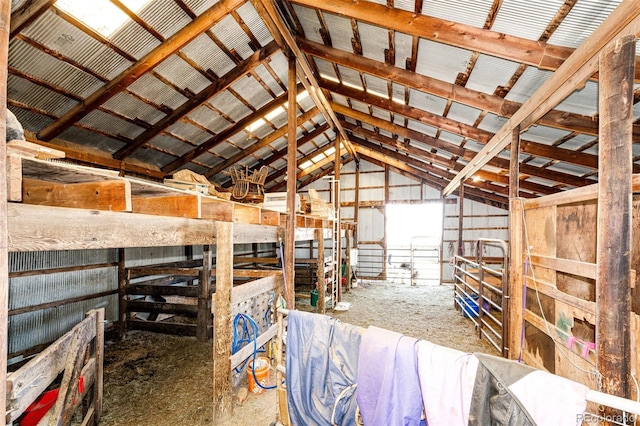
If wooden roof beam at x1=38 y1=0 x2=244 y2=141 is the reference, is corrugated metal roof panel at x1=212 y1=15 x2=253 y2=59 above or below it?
above

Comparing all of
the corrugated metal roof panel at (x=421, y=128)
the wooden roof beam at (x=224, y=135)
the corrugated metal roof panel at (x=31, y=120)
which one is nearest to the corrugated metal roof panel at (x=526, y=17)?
the corrugated metal roof panel at (x=421, y=128)

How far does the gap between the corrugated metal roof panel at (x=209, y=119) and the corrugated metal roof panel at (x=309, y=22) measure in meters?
2.47

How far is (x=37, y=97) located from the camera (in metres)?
3.87

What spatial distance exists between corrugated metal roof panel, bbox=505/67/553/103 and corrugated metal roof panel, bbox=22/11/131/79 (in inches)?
189

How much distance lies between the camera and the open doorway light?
2.98 meters

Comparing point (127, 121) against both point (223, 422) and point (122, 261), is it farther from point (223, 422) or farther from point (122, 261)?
point (223, 422)

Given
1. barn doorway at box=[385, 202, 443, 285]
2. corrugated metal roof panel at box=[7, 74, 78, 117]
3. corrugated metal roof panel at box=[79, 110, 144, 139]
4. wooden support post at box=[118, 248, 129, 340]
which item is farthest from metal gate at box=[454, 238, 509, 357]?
corrugated metal roof panel at box=[7, 74, 78, 117]

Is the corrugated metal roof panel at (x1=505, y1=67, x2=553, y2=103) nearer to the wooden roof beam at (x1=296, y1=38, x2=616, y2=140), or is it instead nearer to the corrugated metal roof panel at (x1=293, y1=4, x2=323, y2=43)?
the wooden roof beam at (x1=296, y1=38, x2=616, y2=140)

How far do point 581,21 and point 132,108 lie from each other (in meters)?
5.72

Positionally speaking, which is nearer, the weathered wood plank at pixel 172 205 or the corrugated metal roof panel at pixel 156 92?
the weathered wood plank at pixel 172 205

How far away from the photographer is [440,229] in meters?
10.4

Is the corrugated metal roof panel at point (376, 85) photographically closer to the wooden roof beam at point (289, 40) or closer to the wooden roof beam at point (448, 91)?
→ the wooden roof beam at point (448, 91)

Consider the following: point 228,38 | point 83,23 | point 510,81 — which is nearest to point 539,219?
point 510,81

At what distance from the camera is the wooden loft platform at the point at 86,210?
48.2 inches
